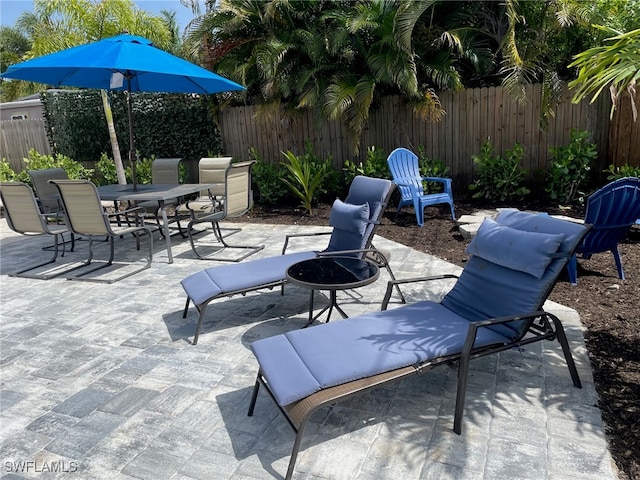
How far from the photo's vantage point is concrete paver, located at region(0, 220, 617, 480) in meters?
2.26

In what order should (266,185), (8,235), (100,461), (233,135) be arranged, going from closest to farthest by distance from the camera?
(100,461), (8,235), (266,185), (233,135)

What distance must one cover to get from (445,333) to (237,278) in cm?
186

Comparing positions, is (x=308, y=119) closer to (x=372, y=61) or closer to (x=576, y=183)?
(x=372, y=61)

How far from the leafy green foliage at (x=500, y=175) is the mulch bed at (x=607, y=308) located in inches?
13.9

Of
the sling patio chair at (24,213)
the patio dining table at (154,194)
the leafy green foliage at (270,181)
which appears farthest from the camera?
the leafy green foliage at (270,181)

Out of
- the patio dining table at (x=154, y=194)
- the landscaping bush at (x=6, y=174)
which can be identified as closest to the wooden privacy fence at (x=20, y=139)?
the landscaping bush at (x=6, y=174)

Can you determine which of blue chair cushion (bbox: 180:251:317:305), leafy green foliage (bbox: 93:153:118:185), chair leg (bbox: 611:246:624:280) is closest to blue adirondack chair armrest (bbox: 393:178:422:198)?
chair leg (bbox: 611:246:624:280)

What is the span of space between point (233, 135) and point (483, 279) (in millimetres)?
7998

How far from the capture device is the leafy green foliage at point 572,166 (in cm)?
730

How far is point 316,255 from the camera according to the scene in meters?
4.27

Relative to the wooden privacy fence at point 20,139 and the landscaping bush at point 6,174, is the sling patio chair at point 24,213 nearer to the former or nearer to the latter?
the landscaping bush at point 6,174

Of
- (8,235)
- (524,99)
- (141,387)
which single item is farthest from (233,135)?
(141,387)

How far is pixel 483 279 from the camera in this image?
3131 mm

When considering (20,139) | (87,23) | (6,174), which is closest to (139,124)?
(87,23)
